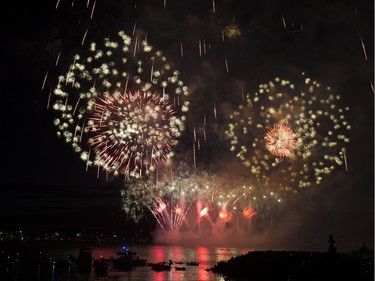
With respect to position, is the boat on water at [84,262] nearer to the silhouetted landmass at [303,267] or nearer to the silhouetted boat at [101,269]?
the silhouetted boat at [101,269]

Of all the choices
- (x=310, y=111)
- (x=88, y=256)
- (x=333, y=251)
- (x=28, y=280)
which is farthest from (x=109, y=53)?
(x=88, y=256)

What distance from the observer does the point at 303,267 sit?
39.0m

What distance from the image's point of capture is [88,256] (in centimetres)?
8788

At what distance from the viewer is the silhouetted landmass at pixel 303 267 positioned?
32984mm

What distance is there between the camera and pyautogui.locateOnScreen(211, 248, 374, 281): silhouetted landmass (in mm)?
32984

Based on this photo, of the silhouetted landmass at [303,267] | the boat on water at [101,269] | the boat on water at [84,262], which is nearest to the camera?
the silhouetted landmass at [303,267]

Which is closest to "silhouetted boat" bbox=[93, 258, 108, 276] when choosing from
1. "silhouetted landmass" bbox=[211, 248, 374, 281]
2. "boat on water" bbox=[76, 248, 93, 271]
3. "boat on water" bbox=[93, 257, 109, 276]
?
"boat on water" bbox=[93, 257, 109, 276]

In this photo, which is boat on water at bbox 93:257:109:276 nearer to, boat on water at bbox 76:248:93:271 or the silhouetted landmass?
boat on water at bbox 76:248:93:271

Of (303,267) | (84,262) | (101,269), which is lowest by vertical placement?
(101,269)

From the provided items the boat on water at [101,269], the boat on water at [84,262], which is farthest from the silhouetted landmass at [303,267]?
the boat on water at [84,262]

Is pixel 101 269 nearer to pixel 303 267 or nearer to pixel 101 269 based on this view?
pixel 101 269

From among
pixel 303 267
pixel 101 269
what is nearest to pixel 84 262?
pixel 101 269

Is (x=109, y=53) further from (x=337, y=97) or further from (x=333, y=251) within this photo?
(x=333, y=251)

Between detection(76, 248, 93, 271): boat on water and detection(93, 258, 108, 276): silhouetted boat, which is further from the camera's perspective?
detection(76, 248, 93, 271): boat on water
